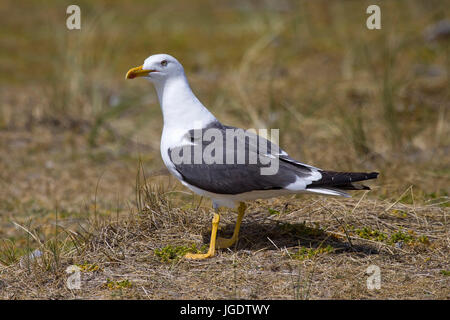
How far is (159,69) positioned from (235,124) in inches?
187

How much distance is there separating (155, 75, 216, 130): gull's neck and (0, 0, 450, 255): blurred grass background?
4.07 feet

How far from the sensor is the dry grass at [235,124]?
4438mm

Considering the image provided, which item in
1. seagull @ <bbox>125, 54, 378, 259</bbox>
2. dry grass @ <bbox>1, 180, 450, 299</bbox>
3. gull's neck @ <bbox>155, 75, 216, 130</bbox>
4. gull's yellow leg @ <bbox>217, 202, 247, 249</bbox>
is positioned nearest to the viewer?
dry grass @ <bbox>1, 180, 450, 299</bbox>

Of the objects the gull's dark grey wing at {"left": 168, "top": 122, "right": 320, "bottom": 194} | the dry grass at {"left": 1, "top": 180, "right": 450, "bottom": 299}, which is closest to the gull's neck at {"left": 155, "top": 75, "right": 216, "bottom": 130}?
the gull's dark grey wing at {"left": 168, "top": 122, "right": 320, "bottom": 194}

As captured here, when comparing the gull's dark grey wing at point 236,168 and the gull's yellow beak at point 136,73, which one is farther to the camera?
the gull's yellow beak at point 136,73

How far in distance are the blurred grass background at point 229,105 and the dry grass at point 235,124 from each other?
41 millimetres

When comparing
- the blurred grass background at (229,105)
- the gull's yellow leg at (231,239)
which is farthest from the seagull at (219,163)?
the blurred grass background at (229,105)

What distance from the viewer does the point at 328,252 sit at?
4652 millimetres

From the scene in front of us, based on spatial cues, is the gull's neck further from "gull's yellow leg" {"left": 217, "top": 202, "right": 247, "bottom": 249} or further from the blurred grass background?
the blurred grass background

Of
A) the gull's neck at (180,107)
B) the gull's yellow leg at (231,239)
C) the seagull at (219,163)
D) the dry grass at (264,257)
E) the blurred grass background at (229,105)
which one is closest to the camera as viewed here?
the dry grass at (264,257)

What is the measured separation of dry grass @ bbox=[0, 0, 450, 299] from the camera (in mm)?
4438

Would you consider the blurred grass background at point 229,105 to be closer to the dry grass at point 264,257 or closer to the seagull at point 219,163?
the dry grass at point 264,257

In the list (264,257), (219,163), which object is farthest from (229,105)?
(264,257)

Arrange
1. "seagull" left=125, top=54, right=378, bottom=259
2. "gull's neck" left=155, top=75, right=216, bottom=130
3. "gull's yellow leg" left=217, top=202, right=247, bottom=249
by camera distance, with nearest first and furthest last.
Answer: "seagull" left=125, top=54, right=378, bottom=259 → "gull's yellow leg" left=217, top=202, right=247, bottom=249 → "gull's neck" left=155, top=75, right=216, bottom=130
